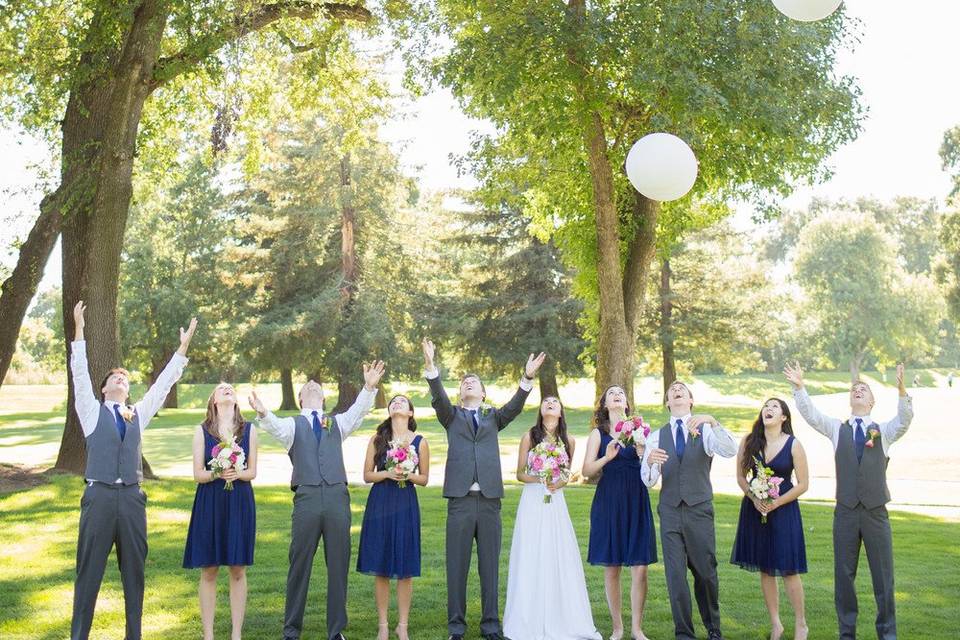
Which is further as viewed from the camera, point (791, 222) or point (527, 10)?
point (791, 222)

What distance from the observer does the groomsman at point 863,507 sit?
274 inches

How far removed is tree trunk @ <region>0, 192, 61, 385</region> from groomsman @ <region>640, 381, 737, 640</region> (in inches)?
453

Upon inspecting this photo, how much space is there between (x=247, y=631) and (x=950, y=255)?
3890cm

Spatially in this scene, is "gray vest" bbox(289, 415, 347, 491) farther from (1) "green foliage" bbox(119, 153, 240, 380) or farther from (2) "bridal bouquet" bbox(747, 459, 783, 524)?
(1) "green foliage" bbox(119, 153, 240, 380)

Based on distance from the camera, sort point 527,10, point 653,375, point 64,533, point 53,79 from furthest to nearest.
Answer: point 653,375, point 53,79, point 527,10, point 64,533

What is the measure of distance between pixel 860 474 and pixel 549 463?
231cm

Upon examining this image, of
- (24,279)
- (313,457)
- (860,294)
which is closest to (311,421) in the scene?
(313,457)

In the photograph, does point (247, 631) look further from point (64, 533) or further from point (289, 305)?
point (289, 305)

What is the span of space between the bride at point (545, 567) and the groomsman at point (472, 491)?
0.17 m

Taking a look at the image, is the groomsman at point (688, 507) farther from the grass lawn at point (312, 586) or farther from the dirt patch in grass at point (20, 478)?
the dirt patch in grass at point (20, 478)

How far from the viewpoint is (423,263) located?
42469 mm

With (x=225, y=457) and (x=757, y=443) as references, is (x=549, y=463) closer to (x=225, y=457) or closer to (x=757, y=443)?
(x=757, y=443)

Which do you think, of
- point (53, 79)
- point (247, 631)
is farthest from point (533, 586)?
point (53, 79)

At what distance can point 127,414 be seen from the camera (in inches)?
262
